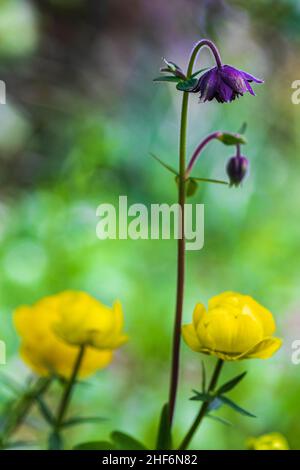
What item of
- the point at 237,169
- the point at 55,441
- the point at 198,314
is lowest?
the point at 55,441

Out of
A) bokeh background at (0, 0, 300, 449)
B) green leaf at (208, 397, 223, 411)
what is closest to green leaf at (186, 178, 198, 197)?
green leaf at (208, 397, 223, 411)

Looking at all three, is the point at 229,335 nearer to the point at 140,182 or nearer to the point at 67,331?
the point at 67,331

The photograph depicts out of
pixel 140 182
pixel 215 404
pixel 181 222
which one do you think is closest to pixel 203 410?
pixel 215 404

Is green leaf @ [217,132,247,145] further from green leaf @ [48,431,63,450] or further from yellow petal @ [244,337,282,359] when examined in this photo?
green leaf @ [48,431,63,450]

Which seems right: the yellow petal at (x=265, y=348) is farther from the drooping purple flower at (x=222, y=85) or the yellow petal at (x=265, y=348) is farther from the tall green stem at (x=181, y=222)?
the drooping purple flower at (x=222, y=85)

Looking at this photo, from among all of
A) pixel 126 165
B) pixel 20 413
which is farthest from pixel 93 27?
pixel 20 413

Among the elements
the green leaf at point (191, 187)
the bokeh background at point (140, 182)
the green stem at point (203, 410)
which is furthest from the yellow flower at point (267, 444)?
the bokeh background at point (140, 182)
